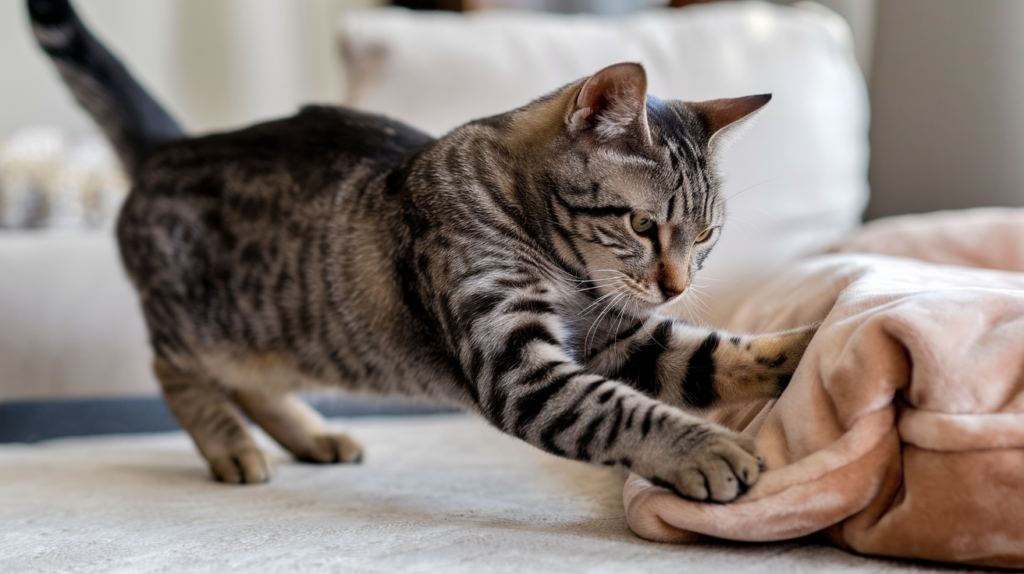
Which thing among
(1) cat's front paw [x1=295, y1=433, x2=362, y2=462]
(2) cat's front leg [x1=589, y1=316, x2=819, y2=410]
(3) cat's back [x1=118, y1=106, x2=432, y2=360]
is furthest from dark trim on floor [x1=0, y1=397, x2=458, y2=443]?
(2) cat's front leg [x1=589, y1=316, x2=819, y2=410]


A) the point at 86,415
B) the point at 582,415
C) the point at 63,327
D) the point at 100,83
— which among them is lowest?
the point at 86,415

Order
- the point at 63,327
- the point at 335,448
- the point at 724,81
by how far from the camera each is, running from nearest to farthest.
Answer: the point at 335,448
the point at 724,81
the point at 63,327

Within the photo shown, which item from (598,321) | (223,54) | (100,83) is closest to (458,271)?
(598,321)

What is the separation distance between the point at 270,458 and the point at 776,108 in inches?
49.8

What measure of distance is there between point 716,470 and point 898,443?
0.16m

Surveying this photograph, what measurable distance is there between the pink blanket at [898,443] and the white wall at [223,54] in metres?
2.56

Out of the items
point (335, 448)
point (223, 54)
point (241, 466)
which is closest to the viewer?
point (241, 466)

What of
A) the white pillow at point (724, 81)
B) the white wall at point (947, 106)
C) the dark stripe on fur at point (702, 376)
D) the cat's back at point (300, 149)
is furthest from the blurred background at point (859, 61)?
the dark stripe on fur at point (702, 376)

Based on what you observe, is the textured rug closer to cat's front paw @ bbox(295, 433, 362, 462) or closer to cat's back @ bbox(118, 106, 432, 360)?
cat's front paw @ bbox(295, 433, 362, 462)

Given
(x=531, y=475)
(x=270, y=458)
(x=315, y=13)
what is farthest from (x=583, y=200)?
(x=315, y=13)

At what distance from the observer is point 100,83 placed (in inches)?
56.8

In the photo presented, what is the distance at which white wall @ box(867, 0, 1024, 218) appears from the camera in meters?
1.58

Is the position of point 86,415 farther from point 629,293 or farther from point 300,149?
point 629,293

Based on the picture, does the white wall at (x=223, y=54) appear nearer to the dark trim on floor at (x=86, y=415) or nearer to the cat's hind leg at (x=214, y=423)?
the dark trim on floor at (x=86, y=415)
